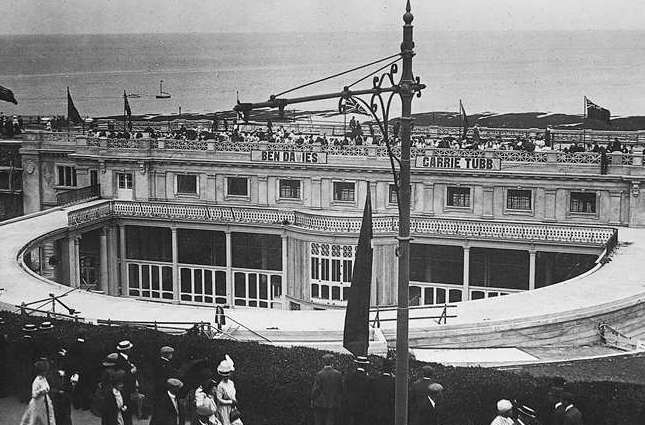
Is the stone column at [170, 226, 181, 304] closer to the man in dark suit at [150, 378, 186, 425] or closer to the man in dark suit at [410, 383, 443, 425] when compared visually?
the man in dark suit at [150, 378, 186, 425]

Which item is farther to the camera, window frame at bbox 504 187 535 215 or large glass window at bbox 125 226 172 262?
large glass window at bbox 125 226 172 262

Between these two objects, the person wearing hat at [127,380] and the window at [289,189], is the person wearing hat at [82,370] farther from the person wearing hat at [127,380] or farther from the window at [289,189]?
the window at [289,189]

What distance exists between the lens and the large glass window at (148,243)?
5419 centimetres

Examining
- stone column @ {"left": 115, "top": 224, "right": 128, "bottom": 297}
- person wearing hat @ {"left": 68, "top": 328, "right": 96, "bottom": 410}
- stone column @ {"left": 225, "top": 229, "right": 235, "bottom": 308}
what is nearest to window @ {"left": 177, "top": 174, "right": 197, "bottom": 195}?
stone column @ {"left": 115, "top": 224, "right": 128, "bottom": 297}

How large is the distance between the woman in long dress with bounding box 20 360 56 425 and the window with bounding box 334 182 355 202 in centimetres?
3431

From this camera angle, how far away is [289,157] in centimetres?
5241

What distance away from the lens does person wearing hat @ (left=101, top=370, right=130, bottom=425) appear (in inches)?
709

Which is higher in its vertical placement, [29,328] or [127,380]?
[29,328]


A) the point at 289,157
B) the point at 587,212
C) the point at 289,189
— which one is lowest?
the point at 587,212

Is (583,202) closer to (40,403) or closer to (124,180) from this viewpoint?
(124,180)

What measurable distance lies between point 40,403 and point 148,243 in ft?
120

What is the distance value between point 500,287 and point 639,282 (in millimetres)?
12281

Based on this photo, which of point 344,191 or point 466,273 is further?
point 344,191

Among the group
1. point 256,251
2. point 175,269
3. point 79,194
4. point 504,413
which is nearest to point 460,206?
point 256,251
